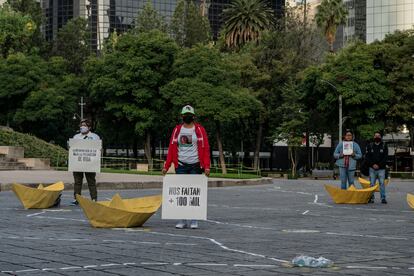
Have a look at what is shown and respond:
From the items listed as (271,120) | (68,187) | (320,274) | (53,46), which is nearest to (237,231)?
(320,274)

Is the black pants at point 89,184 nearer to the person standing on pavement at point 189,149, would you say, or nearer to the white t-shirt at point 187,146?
the person standing on pavement at point 189,149

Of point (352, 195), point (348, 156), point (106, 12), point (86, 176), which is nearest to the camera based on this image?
point (86, 176)

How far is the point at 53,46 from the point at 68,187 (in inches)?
2404

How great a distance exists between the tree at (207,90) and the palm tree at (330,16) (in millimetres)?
28025

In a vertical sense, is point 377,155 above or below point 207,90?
below

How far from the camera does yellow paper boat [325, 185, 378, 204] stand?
1922 cm

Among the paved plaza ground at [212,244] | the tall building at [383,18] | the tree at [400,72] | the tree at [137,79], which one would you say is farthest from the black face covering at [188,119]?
the tall building at [383,18]

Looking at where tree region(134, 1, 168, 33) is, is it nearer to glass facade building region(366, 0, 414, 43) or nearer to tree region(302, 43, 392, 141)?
tree region(302, 43, 392, 141)

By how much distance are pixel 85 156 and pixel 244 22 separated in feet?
220

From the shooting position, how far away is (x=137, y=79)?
191ft

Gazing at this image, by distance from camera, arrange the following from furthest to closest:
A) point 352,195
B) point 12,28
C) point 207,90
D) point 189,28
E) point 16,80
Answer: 1. point 189,28
2. point 12,28
3. point 16,80
4. point 207,90
5. point 352,195

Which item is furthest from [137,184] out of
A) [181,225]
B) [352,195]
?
[181,225]

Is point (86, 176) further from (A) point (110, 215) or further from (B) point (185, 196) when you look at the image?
(B) point (185, 196)

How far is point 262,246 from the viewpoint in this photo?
382 inches
